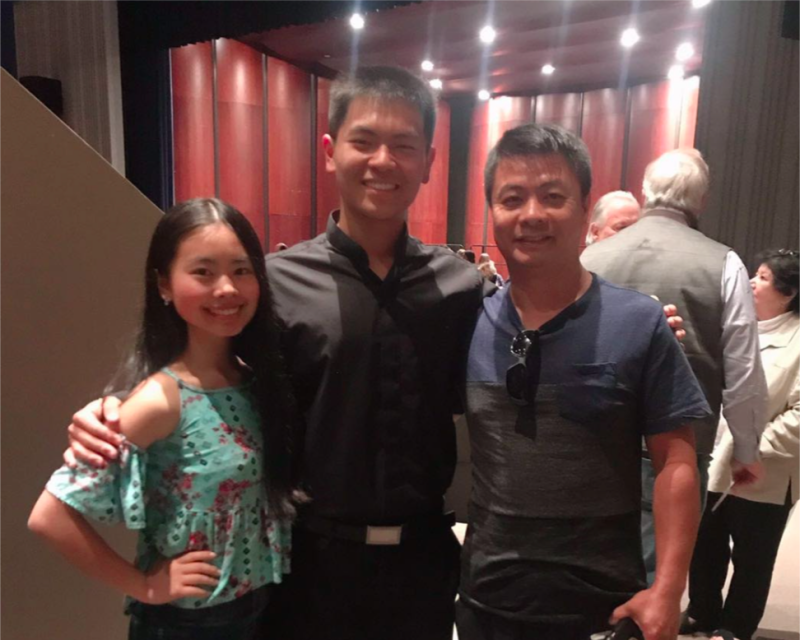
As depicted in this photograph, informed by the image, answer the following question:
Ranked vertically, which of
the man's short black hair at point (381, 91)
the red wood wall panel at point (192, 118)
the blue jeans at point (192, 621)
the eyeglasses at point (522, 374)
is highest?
the red wood wall panel at point (192, 118)

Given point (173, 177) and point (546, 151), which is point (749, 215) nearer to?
point (546, 151)

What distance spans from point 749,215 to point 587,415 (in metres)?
3.05

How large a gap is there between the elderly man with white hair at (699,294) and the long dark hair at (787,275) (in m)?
0.60

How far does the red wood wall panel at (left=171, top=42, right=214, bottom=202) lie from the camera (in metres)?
6.89

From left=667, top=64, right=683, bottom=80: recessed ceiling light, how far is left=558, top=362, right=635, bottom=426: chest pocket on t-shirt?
8.00m

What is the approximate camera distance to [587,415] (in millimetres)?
1099

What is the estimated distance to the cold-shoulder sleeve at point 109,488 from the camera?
1.02 meters

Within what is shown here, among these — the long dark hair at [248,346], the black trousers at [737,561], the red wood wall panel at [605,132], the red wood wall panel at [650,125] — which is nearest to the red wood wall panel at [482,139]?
the red wood wall panel at [605,132]

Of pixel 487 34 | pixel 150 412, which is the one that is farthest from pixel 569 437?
pixel 487 34

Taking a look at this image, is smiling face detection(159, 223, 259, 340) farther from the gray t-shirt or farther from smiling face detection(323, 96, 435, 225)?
the gray t-shirt

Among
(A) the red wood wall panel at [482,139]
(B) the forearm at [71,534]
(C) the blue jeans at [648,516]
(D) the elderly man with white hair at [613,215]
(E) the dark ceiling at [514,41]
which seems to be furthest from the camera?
(A) the red wood wall panel at [482,139]

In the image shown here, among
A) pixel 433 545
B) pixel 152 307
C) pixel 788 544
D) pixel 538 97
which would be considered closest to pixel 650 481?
pixel 433 545

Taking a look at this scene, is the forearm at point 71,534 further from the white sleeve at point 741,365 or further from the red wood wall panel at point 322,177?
the red wood wall panel at point 322,177

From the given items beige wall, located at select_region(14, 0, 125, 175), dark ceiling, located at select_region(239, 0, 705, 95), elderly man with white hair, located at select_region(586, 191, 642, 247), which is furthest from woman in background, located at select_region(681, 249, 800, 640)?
beige wall, located at select_region(14, 0, 125, 175)
